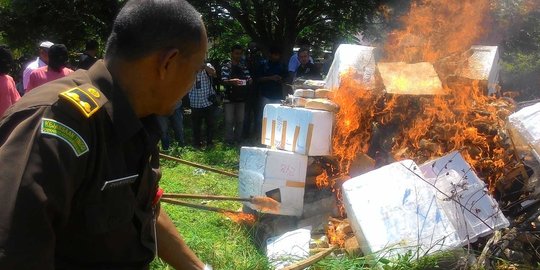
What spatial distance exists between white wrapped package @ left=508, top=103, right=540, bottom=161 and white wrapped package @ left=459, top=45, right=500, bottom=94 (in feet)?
3.01

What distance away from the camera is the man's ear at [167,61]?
1404 mm

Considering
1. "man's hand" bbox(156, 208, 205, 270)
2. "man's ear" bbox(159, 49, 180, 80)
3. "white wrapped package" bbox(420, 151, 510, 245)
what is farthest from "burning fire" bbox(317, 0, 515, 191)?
"man's ear" bbox(159, 49, 180, 80)

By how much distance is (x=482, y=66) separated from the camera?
4859mm

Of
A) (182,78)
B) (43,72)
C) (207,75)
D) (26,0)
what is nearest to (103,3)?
(26,0)

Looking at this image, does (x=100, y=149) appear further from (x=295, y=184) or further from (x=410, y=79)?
(x=410, y=79)

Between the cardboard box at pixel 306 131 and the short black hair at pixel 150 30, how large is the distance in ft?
10.4

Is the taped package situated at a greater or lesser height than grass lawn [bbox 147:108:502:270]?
greater

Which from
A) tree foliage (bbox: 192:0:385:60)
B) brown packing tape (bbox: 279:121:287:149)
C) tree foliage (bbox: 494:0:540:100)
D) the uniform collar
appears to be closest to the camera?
the uniform collar

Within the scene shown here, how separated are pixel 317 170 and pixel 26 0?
1131 cm

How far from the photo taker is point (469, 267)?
347cm

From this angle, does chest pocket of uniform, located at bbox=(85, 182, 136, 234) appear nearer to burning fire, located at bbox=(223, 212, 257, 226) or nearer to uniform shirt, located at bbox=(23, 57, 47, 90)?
burning fire, located at bbox=(223, 212, 257, 226)

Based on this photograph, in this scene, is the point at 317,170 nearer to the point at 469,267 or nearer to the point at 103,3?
the point at 469,267

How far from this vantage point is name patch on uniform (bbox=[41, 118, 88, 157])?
3.88 ft

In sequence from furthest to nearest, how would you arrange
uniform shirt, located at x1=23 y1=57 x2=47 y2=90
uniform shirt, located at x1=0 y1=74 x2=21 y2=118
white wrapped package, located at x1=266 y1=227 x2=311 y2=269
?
uniform shirt, located at x1=23 y1=57 x2=47 y2=90 → uniform shirt, located at x1=0 y1=74 x2=21 y2=118 → white wrapped package, located at x1=266 y1=227 x2=311 y2=269
